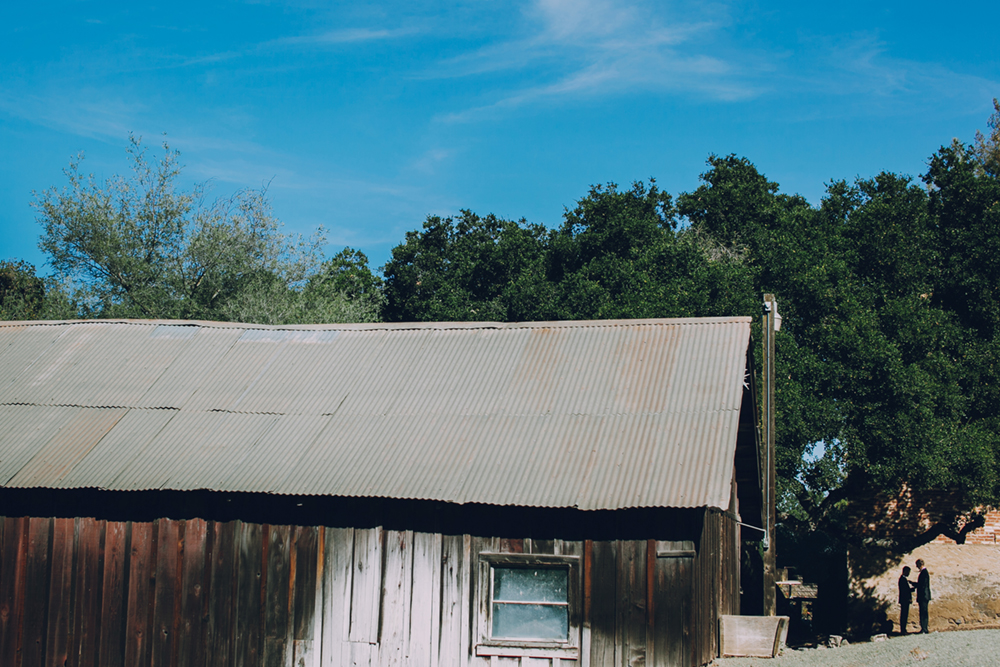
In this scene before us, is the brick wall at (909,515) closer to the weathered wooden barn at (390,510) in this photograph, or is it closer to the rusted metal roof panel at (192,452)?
the weathered wooden barn at (390,510)

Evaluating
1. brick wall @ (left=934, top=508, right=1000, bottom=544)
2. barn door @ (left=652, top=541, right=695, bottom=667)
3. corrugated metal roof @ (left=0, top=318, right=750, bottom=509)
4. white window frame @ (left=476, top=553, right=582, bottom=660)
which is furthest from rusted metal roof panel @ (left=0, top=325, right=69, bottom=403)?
brick wall @ (left=934, top=508, right=1000, bottom=544)

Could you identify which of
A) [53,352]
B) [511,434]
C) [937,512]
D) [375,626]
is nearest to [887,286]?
[937,512]

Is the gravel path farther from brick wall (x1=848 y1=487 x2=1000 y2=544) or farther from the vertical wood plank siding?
brick wall (x1=848 y1=487 x2=1000 y2=544)

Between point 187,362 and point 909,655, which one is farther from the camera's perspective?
point 187,362

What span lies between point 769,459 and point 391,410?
582 cm

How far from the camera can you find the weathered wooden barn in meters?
10.4

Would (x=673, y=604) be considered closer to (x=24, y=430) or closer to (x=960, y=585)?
(x=24, y=430)

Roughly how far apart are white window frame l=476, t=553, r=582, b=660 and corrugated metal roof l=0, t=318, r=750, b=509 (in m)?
0.94

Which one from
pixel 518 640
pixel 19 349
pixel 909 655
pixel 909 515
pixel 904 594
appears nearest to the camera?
pixel 518 640

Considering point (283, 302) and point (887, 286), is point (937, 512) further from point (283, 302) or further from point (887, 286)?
point (283, 302)

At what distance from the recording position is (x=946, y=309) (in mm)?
22719

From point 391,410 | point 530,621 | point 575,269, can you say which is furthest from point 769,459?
point 575,269

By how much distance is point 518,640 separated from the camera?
10.6 meters

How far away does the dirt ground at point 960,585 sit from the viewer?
2180 centimetres
